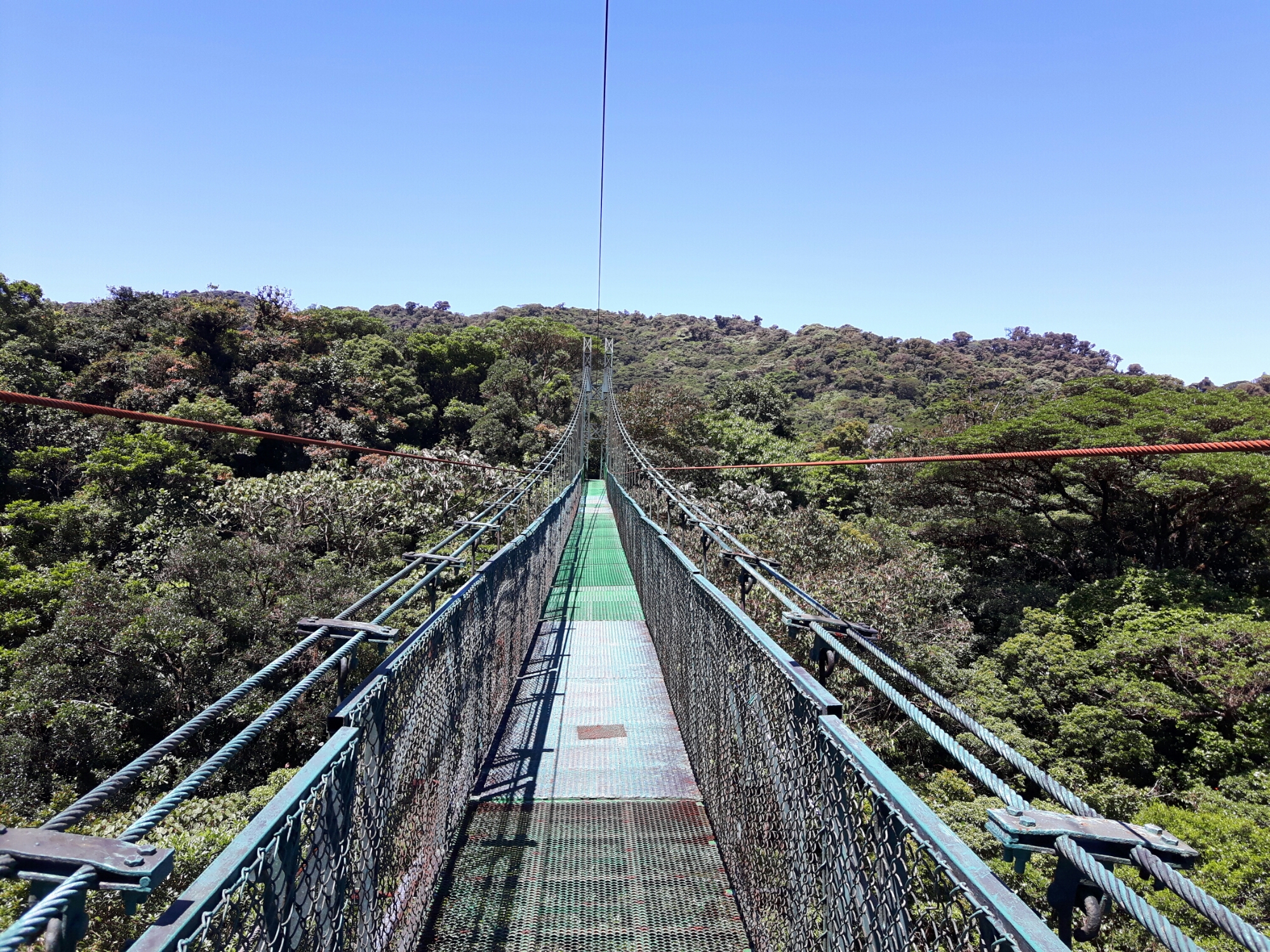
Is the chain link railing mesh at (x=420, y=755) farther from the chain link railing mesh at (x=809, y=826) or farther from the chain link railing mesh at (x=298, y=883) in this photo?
the chain link railing mesh at (x=809, y=826)

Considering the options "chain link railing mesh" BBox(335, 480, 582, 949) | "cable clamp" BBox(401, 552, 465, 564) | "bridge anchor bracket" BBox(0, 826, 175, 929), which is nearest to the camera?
"bridge anchor bracket" BBox(0, 826, 175, 929)

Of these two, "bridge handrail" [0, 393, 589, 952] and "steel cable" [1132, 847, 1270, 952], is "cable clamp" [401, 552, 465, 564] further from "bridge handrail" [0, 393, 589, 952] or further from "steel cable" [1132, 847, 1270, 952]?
"steel cable" [1132, 847, 1270, 952]

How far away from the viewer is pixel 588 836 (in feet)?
8.90

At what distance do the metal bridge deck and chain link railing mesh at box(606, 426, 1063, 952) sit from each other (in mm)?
148

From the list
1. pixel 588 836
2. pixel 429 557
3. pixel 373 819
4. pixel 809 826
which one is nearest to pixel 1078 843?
pixel 809 826

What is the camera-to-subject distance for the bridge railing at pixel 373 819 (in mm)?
1010

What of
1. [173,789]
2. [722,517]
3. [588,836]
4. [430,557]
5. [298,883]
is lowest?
[588,836]

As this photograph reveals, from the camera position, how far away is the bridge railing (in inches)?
39.8

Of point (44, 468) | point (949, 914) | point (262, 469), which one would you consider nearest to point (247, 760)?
point (949, 914)

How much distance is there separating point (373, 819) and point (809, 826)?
39.9 inches

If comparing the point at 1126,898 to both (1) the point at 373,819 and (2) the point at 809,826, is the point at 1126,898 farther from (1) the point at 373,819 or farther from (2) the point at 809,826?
(1) the point at 373,819

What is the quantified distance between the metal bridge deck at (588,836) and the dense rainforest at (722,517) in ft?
3.93

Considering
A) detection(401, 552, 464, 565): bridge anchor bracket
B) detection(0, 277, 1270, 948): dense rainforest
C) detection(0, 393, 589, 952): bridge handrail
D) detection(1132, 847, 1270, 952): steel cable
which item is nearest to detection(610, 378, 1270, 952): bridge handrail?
detection(1132, 847, 1270, 952): steel cable

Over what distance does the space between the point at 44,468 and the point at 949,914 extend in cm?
2233
